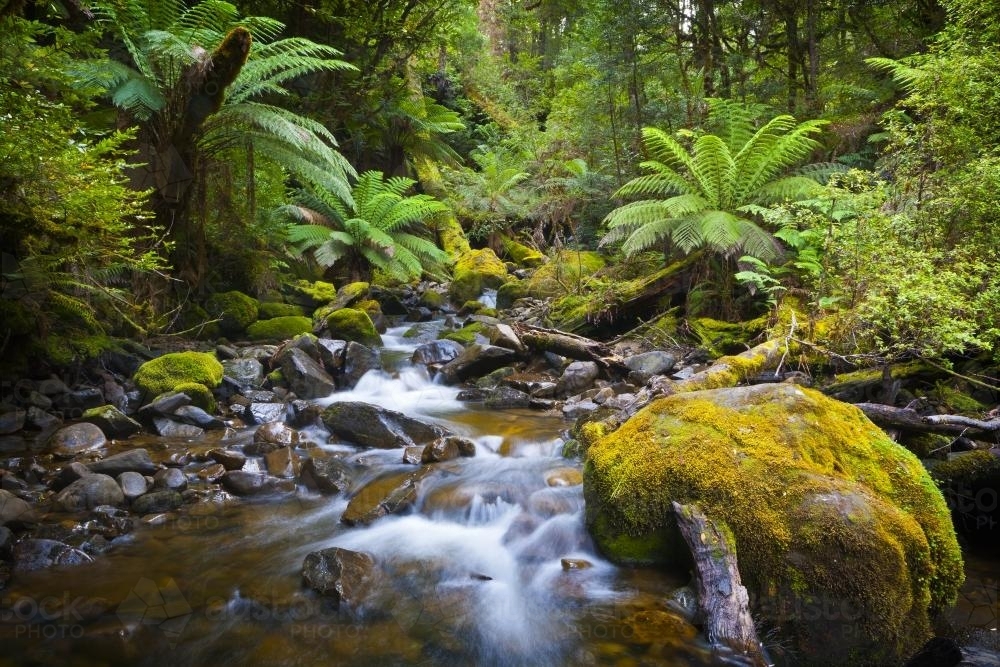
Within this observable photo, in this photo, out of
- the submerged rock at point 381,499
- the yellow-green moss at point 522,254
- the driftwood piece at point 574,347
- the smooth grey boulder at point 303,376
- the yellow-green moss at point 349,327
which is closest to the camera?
the submerged rock at point 381,499

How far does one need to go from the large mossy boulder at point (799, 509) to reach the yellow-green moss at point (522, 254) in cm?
1022

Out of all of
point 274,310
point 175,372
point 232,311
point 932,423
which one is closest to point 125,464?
point 175,372

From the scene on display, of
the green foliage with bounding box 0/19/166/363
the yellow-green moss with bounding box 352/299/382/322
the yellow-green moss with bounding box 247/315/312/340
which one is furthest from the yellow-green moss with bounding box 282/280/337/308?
the green foliage with bounding box 0/19/166/363

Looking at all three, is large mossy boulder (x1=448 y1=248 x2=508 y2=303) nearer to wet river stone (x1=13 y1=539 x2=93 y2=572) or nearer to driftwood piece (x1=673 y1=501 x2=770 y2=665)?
wet river stone (x1=13 y1=539 x2=93 y2=572)

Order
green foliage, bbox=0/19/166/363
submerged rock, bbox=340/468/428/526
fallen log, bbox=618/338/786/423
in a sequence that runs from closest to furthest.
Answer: green foliage, bbox=0/19/166/363
submerged rock, bbox=340/468/428/526
fallen log, bbox=618/338/786/423

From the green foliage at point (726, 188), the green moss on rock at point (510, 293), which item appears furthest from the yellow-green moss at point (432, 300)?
the green foliage at point (726, 188)

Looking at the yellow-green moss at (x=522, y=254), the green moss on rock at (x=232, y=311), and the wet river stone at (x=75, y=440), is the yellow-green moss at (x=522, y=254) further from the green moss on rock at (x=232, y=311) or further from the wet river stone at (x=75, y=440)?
the wet river stone at (x=75, y=440)

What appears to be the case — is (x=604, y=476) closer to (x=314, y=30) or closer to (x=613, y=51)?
(x=613, y=51)

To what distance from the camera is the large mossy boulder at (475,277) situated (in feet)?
38.2

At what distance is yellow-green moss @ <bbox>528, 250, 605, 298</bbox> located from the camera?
32.5 ft

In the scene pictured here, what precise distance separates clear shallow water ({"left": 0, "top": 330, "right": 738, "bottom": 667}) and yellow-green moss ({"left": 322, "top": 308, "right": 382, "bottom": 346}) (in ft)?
13.9

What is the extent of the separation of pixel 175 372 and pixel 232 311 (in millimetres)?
2139

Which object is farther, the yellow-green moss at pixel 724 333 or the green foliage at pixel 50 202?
the yellow-green moss at pixel 724 333

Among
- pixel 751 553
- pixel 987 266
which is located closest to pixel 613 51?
pixel 987 266
